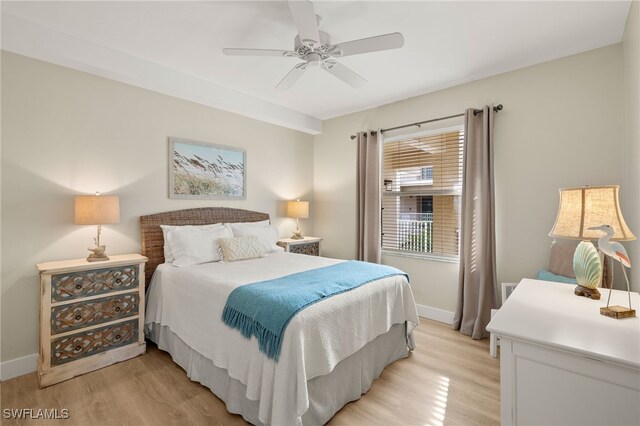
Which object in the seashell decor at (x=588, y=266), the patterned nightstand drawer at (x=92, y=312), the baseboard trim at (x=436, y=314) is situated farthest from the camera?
the baseboard trim at (x=436, y=314)

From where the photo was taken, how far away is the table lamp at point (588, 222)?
1.42 metres

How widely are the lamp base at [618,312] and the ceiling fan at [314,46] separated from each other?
71.8 inches

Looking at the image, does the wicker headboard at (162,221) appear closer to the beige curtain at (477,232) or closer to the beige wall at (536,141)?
the beige wall at (536,141)

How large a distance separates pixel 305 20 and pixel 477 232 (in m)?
2.57

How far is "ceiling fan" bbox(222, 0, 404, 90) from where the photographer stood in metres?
1.80

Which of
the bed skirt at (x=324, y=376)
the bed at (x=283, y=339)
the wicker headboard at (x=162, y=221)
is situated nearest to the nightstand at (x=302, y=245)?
the wicker headboard at (x=162, y=221)

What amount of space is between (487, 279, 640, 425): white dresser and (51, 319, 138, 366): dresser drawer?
9.22 ft

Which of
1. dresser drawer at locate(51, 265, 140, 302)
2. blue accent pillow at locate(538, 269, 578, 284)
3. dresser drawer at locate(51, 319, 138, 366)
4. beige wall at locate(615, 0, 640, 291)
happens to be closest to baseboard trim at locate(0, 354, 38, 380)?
dresser drawer at locate(51, 319, 138, 366)

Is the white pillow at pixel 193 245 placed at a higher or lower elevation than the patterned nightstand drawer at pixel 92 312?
higher

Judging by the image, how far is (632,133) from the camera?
2.07 metres

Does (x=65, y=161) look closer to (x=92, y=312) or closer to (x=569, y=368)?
(x=92, y=312)

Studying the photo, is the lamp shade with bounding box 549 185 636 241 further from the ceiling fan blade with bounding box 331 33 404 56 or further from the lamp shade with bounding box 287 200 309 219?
the lamp shade with bounding box 287 200 309 219

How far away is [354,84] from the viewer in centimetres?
270

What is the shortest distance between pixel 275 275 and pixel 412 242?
2143mm
